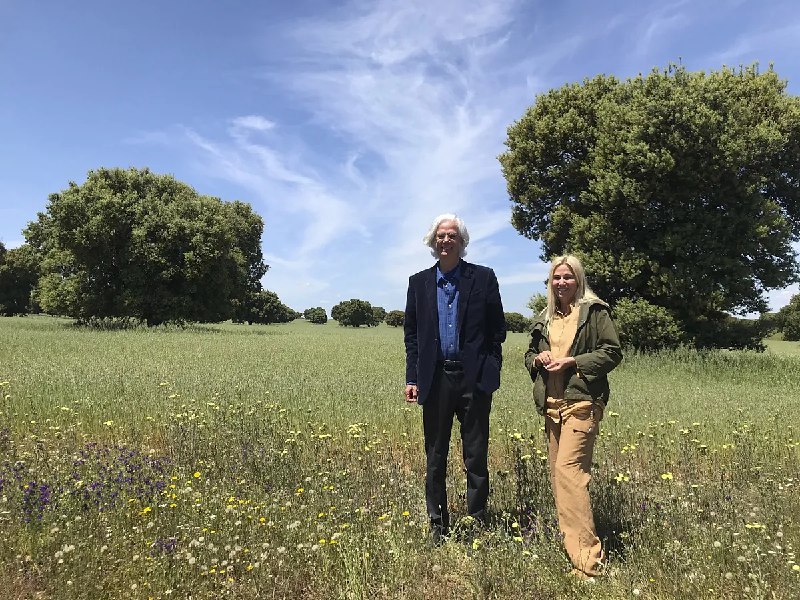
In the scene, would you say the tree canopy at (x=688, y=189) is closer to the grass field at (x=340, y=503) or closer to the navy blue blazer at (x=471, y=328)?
the grass field at (x=340, y=503)

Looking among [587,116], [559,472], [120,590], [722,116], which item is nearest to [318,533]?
[120,590]

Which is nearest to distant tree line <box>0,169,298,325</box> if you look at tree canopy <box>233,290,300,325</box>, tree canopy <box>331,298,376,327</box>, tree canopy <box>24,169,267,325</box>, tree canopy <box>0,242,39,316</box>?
tree canopy <box>24,169,267,325</box>

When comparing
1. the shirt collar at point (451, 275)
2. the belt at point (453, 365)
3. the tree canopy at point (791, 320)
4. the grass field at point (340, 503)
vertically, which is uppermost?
the tree canopy at point (791, 320)

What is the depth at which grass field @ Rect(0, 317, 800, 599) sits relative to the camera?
3.77m

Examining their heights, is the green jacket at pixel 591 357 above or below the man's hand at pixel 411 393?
above

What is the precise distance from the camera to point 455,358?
462 cm

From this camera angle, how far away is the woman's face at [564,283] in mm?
4293

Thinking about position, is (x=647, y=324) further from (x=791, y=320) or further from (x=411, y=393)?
(x=791, y=320)

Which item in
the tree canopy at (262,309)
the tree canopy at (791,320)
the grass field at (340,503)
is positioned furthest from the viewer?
the tree canopy at (262,309)

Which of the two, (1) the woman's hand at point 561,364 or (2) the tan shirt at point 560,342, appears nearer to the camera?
(1) the woman's hand at point 561,364

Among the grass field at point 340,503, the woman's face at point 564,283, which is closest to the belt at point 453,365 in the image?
the woman's face at point 564,283

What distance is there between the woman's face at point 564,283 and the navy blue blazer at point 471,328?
549mm

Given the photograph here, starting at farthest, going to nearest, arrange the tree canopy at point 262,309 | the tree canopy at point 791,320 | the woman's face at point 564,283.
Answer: the tree canopy at point 262,309, the tree canopy at point 791,320, the woman's face at point 564,283

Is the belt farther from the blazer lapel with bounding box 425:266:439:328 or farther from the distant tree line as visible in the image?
the distant tree line
